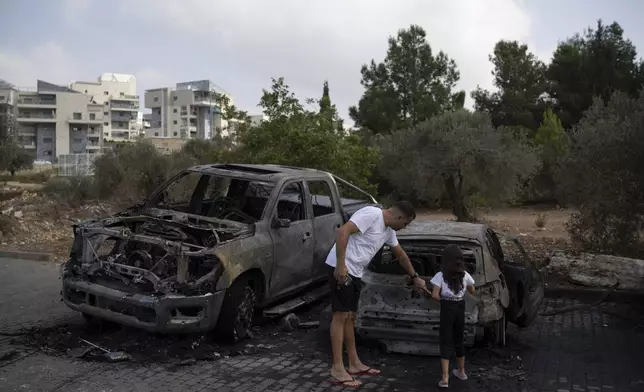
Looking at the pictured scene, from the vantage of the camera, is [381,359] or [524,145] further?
[524,145]

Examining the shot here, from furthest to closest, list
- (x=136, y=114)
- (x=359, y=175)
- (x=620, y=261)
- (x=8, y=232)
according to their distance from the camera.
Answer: (x=136, y=114), (x=359, y=175), (x=8, y=232), (x=620, y=261)

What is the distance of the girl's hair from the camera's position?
5082mm

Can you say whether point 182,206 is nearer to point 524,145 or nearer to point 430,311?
point 430,311

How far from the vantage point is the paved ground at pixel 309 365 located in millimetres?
5109

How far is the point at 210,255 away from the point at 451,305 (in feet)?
8.08

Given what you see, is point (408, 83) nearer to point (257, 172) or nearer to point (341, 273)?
point (257, 172)

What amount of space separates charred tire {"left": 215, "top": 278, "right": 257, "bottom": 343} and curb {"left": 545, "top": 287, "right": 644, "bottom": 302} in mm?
5112

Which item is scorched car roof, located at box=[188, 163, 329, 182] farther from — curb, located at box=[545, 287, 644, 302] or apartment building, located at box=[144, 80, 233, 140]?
apartment building, located at box=[144, 80, 233, 140]

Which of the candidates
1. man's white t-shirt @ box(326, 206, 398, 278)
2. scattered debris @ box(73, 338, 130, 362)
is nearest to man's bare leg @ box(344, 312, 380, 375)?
man's white t-shirt @ box(326, 206, 398, 278)

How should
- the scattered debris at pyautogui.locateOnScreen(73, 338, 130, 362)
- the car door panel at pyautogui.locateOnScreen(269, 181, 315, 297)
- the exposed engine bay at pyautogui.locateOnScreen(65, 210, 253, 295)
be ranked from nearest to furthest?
1. the scattered debris at pyautogui.locateOnScreen(73, 338, 130, 362)
2. the exposed engine bay at pyautogui.locateOnScreen(65, 210, 253, 295)
3. the car door panel at pyautogui.locateOnScreen(269, 181, 315, 297)

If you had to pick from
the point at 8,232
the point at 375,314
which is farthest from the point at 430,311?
the point at 8,232

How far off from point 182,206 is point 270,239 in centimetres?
203

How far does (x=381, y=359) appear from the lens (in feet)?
19.3

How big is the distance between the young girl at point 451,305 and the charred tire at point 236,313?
2197 millimetres
